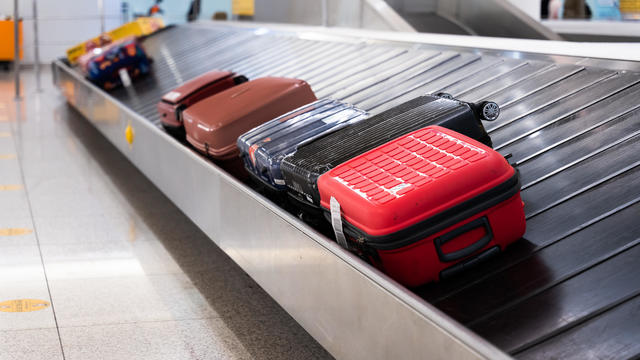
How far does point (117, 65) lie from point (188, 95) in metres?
3.17

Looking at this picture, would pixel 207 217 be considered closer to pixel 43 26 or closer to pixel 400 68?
pixel 400 68

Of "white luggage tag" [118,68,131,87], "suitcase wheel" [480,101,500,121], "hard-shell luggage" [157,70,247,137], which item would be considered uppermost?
"suitcase wheel" [480,101,500,121]

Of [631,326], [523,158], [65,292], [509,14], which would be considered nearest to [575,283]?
[631,326]

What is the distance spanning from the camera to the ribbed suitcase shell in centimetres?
443

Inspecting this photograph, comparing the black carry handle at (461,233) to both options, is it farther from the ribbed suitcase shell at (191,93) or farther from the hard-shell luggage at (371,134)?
the ribbed suitcase shell at (191,93)

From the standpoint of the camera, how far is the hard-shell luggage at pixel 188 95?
4.42 metres

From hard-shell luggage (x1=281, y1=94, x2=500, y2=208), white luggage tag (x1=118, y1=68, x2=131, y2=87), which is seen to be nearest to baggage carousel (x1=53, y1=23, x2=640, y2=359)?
hard-shell luggage (x1=281, y1=94, x2=500, y2=208)

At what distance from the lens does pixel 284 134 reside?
3.01 meters

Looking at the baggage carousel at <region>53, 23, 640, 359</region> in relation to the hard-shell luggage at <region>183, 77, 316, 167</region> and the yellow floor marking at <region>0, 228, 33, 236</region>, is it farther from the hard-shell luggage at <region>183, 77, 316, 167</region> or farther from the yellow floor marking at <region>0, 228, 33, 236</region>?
the yellow floor marking at <region>0, 228, 33, 236</region>

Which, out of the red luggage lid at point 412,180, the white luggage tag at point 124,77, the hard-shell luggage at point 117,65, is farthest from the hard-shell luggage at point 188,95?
the hard-shell luggage at point 117,65

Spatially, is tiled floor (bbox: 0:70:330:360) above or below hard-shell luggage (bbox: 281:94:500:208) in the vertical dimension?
below

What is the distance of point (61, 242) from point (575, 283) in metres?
2.88

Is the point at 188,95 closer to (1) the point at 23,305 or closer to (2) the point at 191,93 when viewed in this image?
(2) the point at 191,93

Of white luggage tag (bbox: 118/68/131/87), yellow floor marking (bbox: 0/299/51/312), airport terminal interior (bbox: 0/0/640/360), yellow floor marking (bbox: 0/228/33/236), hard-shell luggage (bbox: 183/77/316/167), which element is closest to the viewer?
airport terminal interior (bbox: 0/0/640/360)
